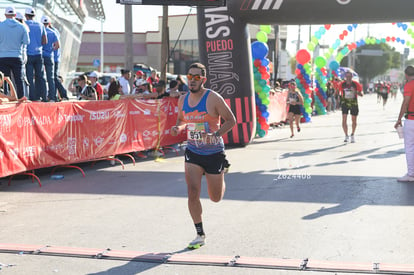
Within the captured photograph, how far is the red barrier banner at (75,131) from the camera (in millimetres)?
9883

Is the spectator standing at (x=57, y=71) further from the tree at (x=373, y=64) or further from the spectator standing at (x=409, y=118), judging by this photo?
the tree at (x=373, y=64)

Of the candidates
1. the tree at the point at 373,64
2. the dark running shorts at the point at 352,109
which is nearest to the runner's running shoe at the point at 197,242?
the dark running shorts at the point at 352,109

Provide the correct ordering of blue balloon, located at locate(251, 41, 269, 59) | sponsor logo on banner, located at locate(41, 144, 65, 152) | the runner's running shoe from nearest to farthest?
the runner's running shoe → sponsor logo on banner, located at locate(41, 144, 65, 152) → blue balloon, located at locate(251, 41, 269, 59)

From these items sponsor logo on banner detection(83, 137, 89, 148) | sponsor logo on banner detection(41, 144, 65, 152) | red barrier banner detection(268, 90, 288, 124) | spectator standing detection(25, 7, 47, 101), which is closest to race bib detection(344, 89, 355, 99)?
red barrier banner detection(268, 90, 288, 124)

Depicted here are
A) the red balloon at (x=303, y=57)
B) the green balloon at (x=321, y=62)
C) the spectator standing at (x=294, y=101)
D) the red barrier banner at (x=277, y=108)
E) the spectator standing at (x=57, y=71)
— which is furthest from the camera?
the green balloon at (x=321, y=62)

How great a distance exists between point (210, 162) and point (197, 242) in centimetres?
79

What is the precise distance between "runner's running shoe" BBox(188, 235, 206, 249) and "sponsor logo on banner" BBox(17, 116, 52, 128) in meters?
5.08

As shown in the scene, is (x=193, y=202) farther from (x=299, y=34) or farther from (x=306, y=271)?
(x=299, y=34)

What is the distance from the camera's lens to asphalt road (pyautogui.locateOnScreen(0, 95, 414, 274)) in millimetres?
5676

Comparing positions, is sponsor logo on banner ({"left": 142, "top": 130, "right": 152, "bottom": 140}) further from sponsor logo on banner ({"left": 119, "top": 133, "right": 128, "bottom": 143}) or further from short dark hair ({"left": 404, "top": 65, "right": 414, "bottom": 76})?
short dark hair ({"left": 404, "top": 65, "right": 414, "bottom": 76})

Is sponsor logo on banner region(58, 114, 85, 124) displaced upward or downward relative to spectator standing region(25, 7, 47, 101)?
downward

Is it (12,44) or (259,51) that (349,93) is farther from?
(12,44)

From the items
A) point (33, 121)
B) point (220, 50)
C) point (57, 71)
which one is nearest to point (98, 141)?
point (33, 121)

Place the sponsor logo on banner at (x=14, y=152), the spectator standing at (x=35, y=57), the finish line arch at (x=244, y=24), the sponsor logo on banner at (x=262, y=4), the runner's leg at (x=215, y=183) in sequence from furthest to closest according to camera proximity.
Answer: the sponsor logo on banner at (x=262, y=4)
the finish line arch at (x=244, y=24)
the spectator standing at (x=35, y=57)
the sponsor logo on banner at (x=14, y=152)
the runner's leg at (x=215, y=183)
